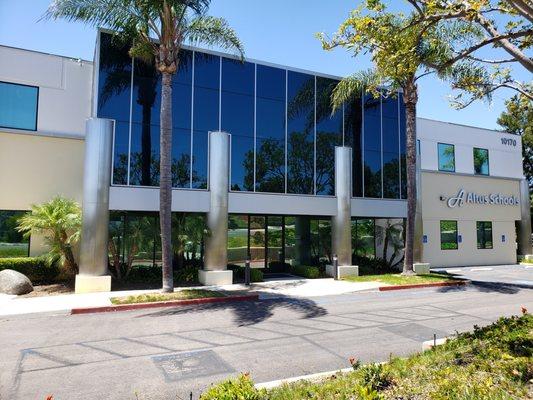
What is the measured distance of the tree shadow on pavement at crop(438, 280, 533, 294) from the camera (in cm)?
1633

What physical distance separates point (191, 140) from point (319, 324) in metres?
10.2

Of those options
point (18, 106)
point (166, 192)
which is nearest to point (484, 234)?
point (166, 192)

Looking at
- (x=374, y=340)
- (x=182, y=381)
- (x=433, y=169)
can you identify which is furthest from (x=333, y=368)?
(x=433, y=169)

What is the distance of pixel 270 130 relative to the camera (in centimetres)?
1880

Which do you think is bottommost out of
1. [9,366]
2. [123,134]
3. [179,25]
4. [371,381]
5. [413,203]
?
[9,366]

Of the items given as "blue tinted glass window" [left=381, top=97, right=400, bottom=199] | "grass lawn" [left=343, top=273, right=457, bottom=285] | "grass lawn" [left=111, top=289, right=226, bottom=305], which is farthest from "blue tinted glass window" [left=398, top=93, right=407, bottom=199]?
"grass lawn" [left=111, top=289, right=226, bottom=305]

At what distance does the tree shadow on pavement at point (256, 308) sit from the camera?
11.2 meters

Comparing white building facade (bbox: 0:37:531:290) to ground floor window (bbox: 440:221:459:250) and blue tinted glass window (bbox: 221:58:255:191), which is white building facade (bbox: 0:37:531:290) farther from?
ground floor window (bbox: 440:221:459:250)

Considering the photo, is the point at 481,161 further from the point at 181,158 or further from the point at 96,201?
the point at 96,201

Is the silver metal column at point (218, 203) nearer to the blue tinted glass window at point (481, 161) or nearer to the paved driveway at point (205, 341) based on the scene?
the paved driveway at point (205, 341)

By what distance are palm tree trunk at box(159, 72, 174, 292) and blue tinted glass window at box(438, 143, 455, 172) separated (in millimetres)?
20399

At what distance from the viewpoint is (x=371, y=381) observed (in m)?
4.85

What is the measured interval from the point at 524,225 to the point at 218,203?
26.2m

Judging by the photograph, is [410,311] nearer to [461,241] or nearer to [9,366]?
[9,366]
